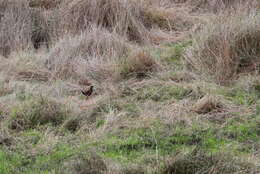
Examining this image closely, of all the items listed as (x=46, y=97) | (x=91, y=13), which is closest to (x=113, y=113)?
(x=46, y=97)

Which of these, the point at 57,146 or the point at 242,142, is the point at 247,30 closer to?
the point at 242,142

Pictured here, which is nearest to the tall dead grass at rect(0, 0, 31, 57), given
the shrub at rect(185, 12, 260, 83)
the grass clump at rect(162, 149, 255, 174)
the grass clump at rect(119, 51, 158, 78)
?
the grass clump at rect(119, 51, 158, 78)

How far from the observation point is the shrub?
301 inches

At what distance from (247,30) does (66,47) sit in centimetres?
295

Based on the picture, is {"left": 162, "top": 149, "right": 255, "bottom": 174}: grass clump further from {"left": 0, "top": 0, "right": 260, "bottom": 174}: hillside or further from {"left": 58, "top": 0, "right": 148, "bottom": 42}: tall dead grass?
{"left": 58, "top": 0, "right": 148, "bottom": 42}: tall dead grass

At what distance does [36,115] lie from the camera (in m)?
6.42

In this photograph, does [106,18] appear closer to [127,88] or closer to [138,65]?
[138,65]

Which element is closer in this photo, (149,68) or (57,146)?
(57,146)

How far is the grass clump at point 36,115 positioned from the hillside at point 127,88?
0.04ft

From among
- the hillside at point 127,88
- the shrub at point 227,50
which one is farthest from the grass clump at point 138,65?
the shrub at point 227,50

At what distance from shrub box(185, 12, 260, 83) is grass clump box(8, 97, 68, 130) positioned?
2.27 meters

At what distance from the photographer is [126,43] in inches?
366

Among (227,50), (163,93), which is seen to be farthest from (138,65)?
(227,50)

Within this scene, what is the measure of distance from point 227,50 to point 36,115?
9.63 ft
